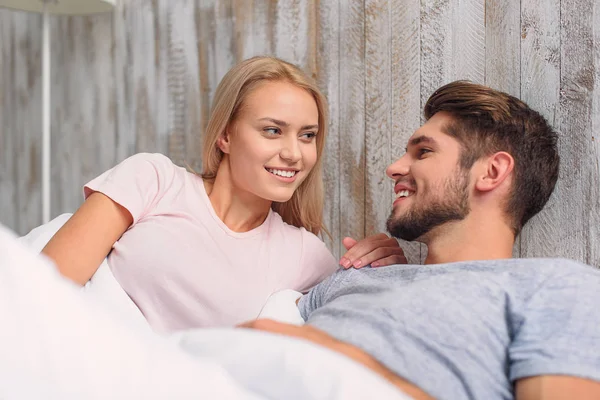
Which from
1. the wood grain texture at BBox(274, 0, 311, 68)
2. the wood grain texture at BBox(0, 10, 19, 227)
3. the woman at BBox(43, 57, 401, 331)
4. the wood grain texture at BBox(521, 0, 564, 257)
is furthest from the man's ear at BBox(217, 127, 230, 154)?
the wood grain texture at BBox(0, 10, 19, 227)

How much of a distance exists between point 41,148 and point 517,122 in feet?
6.18

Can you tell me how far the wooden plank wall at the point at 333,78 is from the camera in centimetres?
154

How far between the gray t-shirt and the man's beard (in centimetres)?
19

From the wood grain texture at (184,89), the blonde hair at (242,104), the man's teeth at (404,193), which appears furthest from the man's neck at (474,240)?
the wood grain texture at (184,89)

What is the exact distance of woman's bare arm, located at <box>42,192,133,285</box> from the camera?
1385 millimetres

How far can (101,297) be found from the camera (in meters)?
1.40

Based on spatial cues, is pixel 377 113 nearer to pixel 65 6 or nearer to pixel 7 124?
pixel 65 6

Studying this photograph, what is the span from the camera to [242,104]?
163 cm

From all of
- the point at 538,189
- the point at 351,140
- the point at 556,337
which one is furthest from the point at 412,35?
the point at 556,337

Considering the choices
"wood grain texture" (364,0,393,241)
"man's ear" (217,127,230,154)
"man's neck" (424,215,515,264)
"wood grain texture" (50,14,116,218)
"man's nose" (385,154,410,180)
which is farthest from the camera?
"wood grain texture" (50,14,116,218)

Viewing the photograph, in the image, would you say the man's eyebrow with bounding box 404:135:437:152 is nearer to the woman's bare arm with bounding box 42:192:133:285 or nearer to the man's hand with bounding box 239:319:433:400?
the man's hand with bounding box 239:319:433:400

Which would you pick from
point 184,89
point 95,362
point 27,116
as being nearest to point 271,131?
point 184,89

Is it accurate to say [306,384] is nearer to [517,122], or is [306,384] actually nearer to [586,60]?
[517,122]

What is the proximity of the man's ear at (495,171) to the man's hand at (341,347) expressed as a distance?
479mm
